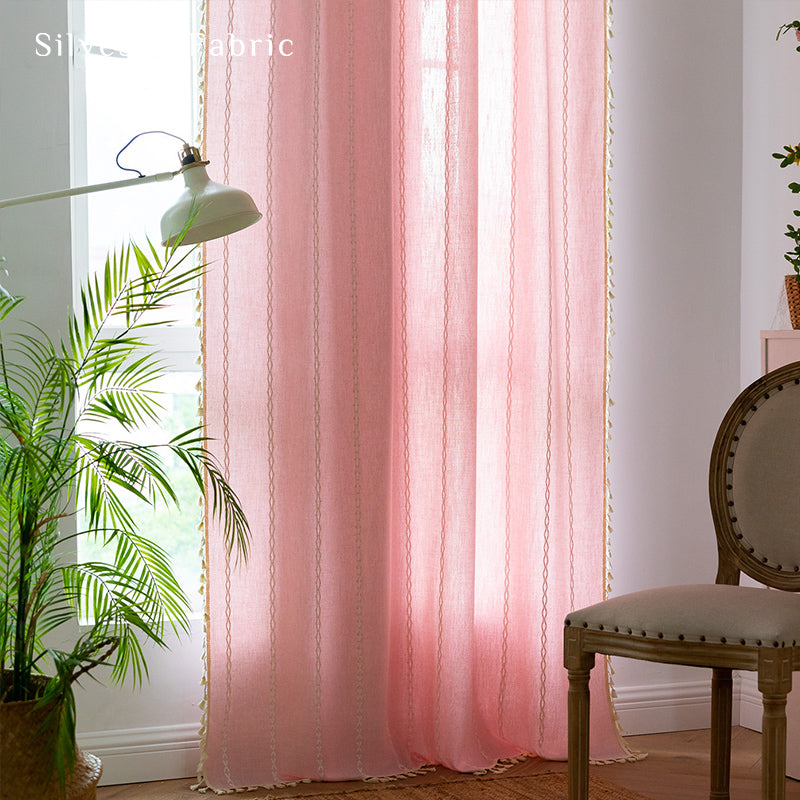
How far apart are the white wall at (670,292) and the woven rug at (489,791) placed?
476 mm

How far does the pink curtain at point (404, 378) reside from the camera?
104 inches

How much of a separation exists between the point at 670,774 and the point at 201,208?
1.92m

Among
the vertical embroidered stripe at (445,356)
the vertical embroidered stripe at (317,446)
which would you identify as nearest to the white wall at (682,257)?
the vertical embroidered stripe at (445,356)

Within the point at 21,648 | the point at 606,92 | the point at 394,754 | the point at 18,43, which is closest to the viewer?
the point at 21,648

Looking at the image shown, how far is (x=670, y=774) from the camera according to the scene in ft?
9.00

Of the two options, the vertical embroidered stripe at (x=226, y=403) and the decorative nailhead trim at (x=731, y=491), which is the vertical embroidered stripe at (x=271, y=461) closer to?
the vertical embroidered stripe at (x=226, y=403)

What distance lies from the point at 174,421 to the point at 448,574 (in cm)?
84

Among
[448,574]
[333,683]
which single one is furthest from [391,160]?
[333,683]

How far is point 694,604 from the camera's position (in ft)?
6.70

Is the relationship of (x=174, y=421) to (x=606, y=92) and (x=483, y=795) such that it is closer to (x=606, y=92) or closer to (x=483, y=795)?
(x=483, y=795)

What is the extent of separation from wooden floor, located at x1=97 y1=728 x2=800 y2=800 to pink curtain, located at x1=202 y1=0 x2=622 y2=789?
0.12 meters

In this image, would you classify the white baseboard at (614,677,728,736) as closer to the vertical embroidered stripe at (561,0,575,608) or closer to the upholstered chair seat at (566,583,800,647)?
the vertical embroidered stripe at (561,0,575,608)

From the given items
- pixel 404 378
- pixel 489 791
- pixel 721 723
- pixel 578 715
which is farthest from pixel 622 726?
pixel 404 378

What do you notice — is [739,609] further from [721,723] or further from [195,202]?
[195,202]
